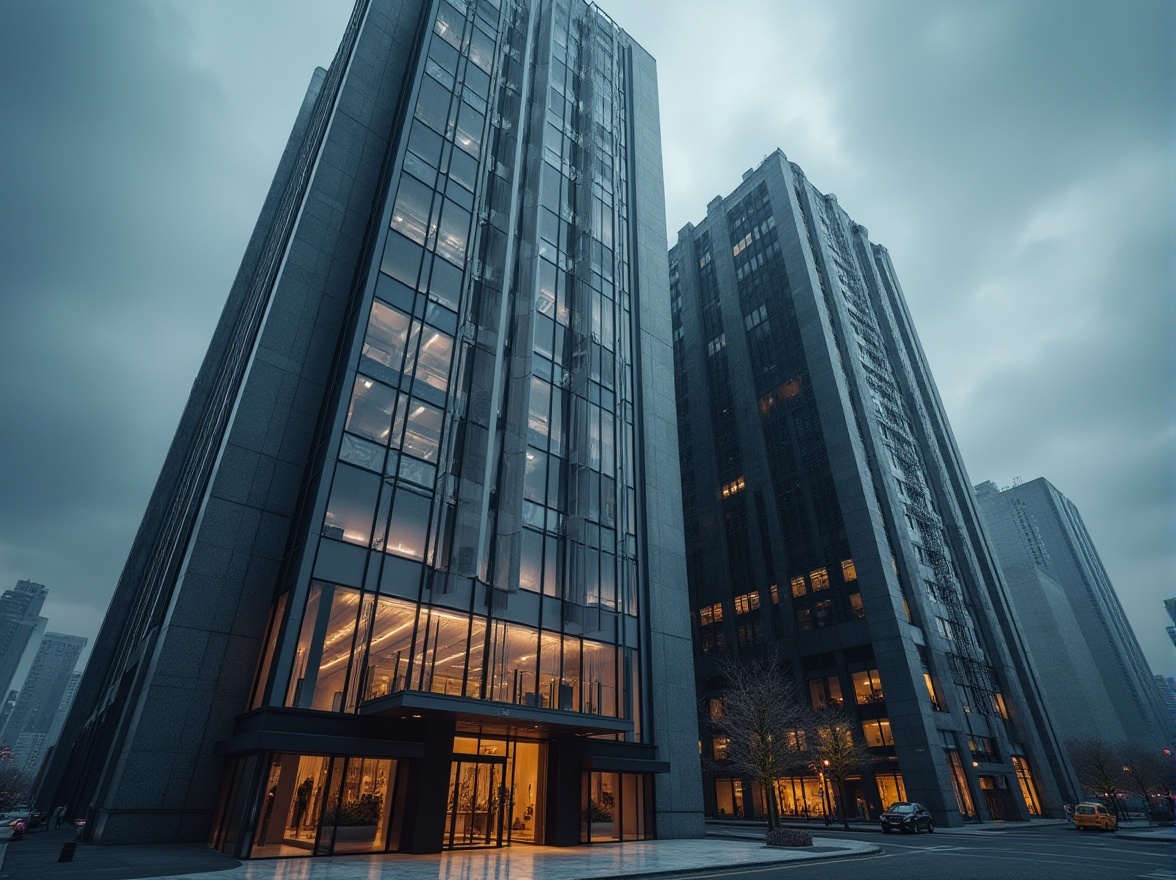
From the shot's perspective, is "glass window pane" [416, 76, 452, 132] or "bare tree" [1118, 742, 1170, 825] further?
"bare tree" [1118, 742, 1170, 825]

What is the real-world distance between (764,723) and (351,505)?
2564 centimetres

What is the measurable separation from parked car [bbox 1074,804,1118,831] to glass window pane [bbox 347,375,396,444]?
51.3 meters

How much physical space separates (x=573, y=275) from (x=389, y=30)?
19067 millimetres

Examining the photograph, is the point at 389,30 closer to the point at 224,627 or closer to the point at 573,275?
the point at 573,275

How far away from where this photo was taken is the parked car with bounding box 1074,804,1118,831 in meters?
41.3

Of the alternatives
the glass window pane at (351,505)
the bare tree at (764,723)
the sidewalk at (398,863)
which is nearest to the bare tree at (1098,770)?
the bare tree at (764,723)

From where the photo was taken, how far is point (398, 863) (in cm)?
1811

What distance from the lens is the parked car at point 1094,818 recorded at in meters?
41.3

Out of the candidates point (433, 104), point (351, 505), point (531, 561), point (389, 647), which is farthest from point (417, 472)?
point (433, 104)

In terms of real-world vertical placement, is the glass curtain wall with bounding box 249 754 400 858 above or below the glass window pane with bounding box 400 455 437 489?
below

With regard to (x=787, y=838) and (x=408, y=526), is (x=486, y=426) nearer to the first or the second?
(x=408, y=526)

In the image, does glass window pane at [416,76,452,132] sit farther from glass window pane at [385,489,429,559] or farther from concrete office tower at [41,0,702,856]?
glass window pane at [385,489,429,559]

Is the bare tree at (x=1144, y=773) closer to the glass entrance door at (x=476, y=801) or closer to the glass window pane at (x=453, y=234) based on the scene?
the glass entrance door at (x=476, y=801)

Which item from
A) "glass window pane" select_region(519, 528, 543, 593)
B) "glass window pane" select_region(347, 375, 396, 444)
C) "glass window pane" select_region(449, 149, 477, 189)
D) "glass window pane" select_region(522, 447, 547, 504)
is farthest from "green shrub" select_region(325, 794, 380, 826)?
"glass window pane" select_region(449, 149, 477, 189)
